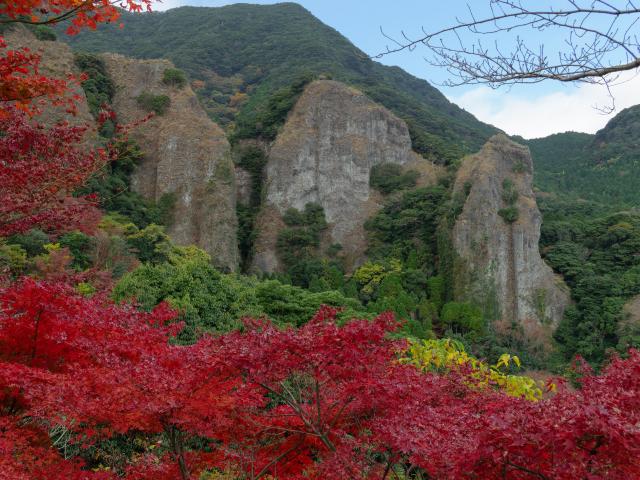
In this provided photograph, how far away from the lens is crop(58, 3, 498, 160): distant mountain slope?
65.7 metres

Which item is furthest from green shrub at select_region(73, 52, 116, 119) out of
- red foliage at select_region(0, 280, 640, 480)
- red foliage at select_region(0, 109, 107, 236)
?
red foliage at select_region(0, 280, 640, 480)

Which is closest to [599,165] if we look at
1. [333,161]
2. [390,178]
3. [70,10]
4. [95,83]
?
[390,178]

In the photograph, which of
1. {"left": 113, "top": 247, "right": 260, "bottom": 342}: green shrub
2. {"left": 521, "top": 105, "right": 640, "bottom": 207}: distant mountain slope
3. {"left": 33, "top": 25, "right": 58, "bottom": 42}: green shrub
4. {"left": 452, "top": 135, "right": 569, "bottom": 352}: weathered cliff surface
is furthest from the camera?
{"left": 521, "top": 105, "right": 640, "bottom": 207}: distant mountain slope

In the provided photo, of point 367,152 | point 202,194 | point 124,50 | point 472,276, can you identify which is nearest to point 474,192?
point 472,276

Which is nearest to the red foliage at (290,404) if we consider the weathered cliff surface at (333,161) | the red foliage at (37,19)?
the red foliage at (37,19)

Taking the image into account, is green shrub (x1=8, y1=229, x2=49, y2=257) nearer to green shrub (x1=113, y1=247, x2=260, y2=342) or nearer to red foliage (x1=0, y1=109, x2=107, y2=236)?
green shrub (x1=113, y1=247, x2=260, y2=342)

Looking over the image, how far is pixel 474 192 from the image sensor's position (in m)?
39.5

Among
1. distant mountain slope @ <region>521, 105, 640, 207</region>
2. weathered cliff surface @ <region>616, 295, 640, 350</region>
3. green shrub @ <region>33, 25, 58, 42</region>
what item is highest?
green shrub @ <region>33, 25, 58, 42</region>

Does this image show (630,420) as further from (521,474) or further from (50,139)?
(50,139)

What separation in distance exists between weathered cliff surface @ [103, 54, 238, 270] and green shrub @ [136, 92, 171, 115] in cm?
39

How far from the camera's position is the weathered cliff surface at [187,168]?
3859 centimetres

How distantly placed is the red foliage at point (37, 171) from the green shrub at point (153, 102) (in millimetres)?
37473

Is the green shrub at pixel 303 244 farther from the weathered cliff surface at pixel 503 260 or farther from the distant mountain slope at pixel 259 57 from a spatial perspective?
the distant mountain slope at pixel 259 57

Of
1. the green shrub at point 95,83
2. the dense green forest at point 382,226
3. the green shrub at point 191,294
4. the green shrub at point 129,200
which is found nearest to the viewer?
the green shrub at point 191,294
